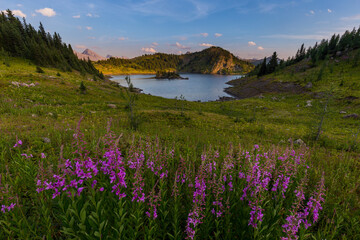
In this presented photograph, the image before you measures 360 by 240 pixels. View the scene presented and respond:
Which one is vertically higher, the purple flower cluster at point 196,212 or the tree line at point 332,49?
the tree line at point 332,49

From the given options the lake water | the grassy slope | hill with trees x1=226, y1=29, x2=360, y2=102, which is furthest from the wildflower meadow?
the lake water

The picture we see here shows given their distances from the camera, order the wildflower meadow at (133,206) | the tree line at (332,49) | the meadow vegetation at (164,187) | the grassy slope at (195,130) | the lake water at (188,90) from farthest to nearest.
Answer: the tree line at (332,49), the lake water at (188,90), the grassy slope at (195,130), the meadow vegetation at (164,187), the wildflower meadow at (133,206)

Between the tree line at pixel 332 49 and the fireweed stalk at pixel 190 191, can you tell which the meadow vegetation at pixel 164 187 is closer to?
the fireweed stalk at pixel 190 191

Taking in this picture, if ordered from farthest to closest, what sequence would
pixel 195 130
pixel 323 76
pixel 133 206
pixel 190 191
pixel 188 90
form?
pixel 188 90, pixel 323 76, pixel 195 130, pixel 190 191, pixel 133 206

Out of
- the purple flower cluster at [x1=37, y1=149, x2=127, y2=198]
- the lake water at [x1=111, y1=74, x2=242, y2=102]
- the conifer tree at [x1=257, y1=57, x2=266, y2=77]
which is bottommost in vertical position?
the lake water at [x1=111, y1=74, x2=242, y2=102]

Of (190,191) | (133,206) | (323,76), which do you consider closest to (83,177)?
(133,206)

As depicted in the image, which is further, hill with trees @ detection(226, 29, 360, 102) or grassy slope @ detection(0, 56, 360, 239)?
hill with trees @ detection(226, 29, 360, 102)

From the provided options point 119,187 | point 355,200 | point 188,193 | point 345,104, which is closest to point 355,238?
point 355,200

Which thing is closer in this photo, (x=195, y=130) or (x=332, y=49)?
(x=195, y=130)

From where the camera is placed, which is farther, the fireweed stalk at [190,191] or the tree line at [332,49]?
the tree line at [332,49]

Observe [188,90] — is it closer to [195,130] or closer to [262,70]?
[262,70]

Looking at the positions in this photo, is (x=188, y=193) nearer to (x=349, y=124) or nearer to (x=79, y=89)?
(x=349, y=124)

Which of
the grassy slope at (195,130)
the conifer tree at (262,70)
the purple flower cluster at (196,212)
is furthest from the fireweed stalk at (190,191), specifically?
the conifer tree at (262,70)

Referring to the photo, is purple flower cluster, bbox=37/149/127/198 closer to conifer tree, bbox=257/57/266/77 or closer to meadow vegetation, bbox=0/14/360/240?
meadow vegetation, bbox=0/14/360/240
